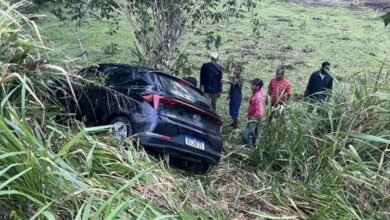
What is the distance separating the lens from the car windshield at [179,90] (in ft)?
25.0

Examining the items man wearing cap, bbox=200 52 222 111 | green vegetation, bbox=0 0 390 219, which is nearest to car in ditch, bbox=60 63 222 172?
green vegetation, bbox=0 0 390 219

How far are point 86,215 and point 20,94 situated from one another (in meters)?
1.11

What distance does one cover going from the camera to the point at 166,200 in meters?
4.35

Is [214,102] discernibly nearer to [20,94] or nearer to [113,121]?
[113,121]

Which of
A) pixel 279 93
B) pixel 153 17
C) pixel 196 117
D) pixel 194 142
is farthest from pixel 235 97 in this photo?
pixel 194 142

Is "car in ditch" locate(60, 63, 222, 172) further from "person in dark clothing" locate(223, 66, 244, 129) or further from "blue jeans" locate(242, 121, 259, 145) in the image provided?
"person in dark clothing" locate(223, 66, 244, 129)

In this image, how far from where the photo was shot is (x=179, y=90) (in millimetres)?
7828

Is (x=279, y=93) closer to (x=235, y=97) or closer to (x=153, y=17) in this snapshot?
(x=235, y=97)

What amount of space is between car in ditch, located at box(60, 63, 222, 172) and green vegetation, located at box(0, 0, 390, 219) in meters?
0.37

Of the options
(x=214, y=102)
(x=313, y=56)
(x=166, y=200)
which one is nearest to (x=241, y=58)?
(x=313, y=56)

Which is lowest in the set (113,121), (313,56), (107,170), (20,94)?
(313,56)

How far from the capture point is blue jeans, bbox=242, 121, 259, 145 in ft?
A: 27.7

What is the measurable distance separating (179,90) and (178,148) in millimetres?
898

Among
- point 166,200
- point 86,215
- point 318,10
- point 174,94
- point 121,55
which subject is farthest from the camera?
point 318,10
